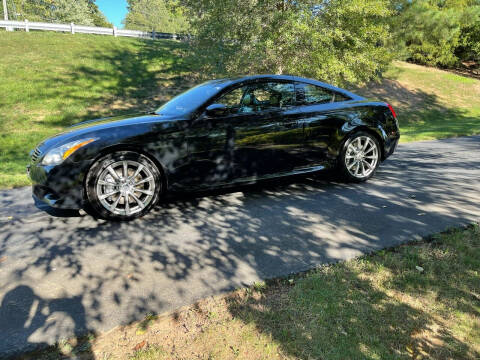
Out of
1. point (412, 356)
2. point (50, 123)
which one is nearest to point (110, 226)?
point (412, 356)

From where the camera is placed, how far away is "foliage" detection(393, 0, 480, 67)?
1006 inches

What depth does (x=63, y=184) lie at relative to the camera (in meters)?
3.77

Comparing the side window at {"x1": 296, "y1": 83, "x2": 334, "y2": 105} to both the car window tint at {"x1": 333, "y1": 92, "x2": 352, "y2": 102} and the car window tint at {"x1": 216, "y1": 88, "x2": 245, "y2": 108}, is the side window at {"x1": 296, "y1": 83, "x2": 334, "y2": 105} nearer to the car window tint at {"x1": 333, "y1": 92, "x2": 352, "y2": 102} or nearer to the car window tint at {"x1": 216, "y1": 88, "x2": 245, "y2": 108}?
the car window tint at {"x1": 333, "y1": 92, "x2": 352, "y2": 102}

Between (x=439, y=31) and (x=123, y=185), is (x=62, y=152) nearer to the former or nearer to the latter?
(x=123, y=185)

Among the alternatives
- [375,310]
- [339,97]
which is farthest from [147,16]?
[375,310]

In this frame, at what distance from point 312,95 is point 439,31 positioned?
93.8ft

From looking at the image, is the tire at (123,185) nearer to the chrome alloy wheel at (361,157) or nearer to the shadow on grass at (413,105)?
the chrome alloy wheel at (361,157)

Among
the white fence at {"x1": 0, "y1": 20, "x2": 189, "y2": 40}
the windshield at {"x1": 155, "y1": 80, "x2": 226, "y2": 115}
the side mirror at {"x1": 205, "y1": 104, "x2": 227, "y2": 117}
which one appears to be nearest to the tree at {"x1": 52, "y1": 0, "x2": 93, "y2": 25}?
the white fence at {"x1": 0, "y1": 20, "x2": 189, "y2": 40}

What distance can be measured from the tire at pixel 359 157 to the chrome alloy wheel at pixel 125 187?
2785 millimetres

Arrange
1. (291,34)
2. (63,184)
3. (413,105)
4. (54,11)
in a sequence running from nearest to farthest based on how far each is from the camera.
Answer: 1. (63,184)
2. (291,34)
3. (413,105)
4. (54,11)

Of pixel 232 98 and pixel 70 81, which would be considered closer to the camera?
pixel 232 98

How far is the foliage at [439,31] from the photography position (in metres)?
25.6

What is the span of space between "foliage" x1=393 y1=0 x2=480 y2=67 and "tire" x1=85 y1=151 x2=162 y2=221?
2315 cm

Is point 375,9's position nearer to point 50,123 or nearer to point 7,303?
point 50,123
